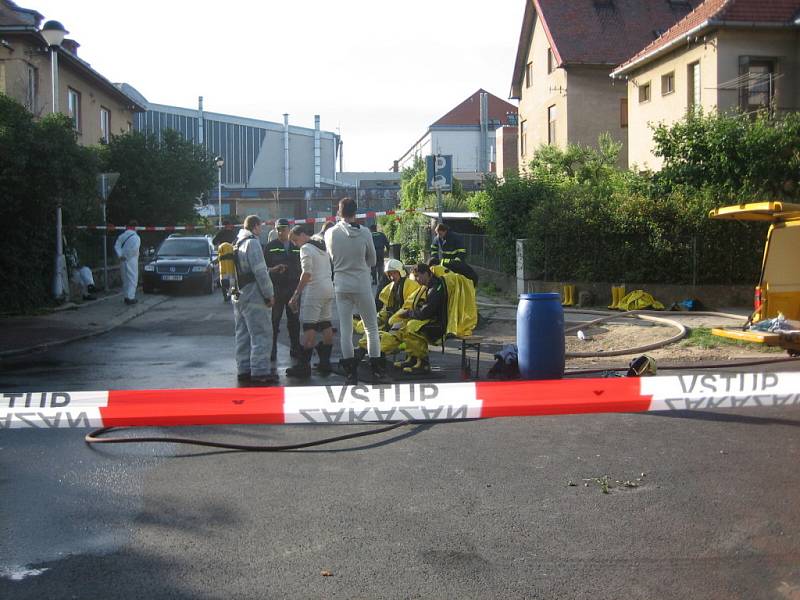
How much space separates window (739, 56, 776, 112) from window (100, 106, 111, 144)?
2277cm

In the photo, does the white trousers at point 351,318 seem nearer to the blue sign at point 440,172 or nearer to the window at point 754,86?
the blue sign at point 440,172

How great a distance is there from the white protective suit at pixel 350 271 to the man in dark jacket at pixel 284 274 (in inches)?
61.8

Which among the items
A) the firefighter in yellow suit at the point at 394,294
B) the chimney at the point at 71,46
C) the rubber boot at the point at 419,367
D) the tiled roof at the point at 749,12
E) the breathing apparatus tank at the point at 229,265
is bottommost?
the rubber boot at the point at 419,367

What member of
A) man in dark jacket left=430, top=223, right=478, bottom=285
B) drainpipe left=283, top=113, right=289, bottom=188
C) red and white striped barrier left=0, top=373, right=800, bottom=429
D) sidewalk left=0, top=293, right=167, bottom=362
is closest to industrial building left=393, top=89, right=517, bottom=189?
drainpipe left=283, top=113, right=289, bottom=188

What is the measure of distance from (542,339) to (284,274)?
3655 mm

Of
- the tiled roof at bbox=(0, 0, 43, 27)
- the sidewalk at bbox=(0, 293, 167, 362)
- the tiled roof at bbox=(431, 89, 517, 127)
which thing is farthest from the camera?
the tiled roof at bbox=(431, 89, 517, 127)

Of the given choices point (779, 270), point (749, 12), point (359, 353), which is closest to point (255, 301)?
point (359, 353)

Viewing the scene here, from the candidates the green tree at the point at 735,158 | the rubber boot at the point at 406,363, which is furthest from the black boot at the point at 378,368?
the green tree at the point at 735,158

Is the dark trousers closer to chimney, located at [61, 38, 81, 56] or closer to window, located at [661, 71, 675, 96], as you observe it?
window, located at [661, 71, 675, 96]

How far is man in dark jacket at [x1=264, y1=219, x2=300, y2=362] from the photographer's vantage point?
11.0m

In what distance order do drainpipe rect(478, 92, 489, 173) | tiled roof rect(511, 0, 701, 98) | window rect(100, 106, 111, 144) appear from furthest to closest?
drainpipe rect(478, 92, 489, 173) → window rect(100, 106, 111, 144) → tiled roof rect(511, 0, 701, 98)

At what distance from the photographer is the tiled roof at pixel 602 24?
33.6 metres

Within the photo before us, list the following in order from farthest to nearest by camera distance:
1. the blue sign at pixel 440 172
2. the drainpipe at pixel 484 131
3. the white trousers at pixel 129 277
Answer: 1. the drainpipe at pixel 484 131
2. the white trousers at pixel 129 277
3. the blue sign at pixel 440 172

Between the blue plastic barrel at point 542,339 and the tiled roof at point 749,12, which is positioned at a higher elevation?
the tiled roof at point 749,12
